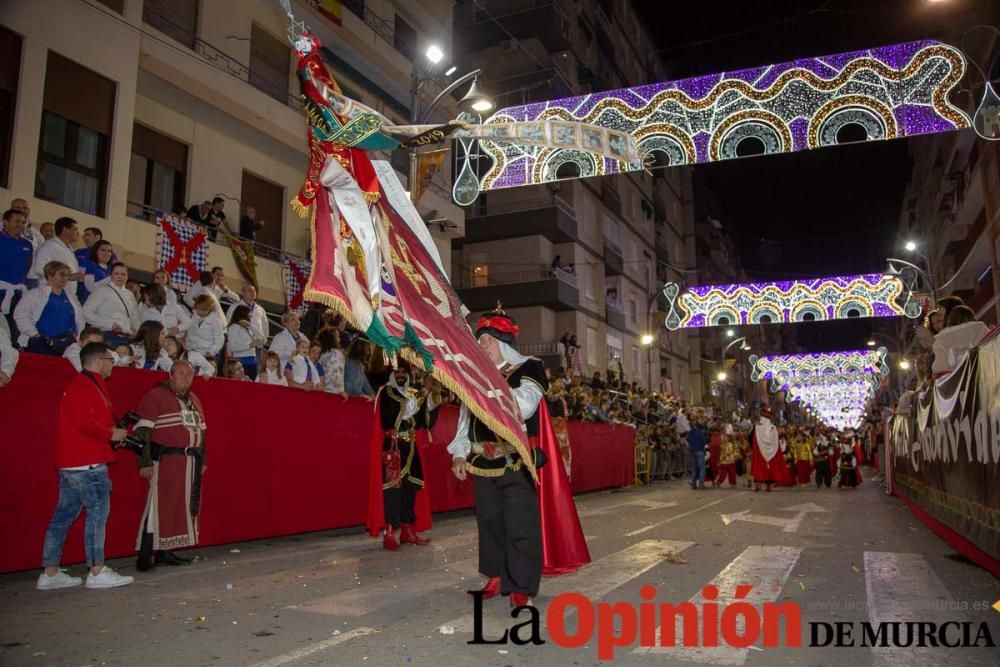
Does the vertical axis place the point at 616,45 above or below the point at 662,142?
above

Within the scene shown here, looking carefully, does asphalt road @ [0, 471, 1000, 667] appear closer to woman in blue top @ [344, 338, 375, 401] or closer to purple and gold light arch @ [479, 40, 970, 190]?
woman in blue top @ [344, 338, 375, 401]

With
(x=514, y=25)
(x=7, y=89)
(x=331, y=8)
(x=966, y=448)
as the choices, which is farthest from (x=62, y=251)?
(x=514, y=25)

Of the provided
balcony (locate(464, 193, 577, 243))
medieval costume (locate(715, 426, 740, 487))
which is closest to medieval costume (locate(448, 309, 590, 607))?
medieval costume (locate(715, 426, 740, 487))

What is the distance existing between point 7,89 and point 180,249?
3859mm

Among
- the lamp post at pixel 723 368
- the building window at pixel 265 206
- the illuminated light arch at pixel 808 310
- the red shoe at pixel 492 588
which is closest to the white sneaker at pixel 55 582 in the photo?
the red shoe at pixel 492 588

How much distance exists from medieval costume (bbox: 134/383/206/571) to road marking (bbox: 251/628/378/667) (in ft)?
11.2

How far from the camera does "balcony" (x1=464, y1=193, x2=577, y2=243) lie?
3434 centimetres

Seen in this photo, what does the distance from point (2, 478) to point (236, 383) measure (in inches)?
111

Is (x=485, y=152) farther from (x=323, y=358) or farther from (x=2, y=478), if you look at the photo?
(x=2, y=478)

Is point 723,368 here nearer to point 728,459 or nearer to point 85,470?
point 728,459

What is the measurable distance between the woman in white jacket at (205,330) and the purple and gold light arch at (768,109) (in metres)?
5.05

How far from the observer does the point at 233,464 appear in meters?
8.76

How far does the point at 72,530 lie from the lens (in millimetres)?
6977

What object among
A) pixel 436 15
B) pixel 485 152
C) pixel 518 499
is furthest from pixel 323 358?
pixel 436 15
